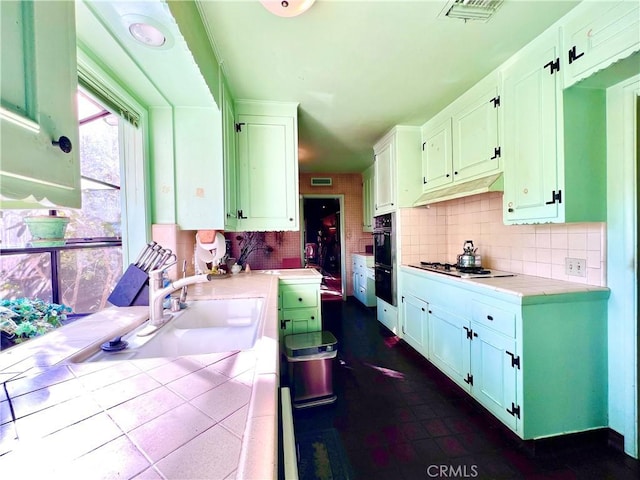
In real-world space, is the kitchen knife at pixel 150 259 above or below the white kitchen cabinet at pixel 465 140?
below

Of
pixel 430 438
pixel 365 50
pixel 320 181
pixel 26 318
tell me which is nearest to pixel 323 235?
pixel 320 181

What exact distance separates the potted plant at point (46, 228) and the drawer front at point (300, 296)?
1.40 metres

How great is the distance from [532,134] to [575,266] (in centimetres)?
89

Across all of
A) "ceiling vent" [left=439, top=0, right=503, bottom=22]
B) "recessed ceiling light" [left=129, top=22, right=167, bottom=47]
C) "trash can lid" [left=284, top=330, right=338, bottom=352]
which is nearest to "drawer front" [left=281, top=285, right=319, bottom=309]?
"trash can lid" [left=284, top=330, right=338, bottom=352]

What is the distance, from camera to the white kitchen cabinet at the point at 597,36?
1.14m

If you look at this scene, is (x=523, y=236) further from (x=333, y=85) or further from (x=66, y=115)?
(x=66, y=115)

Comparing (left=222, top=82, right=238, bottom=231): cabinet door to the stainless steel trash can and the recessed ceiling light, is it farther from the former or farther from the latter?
the stainless steel trash can

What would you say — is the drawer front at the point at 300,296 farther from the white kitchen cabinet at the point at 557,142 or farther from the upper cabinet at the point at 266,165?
the white kitchen cabinet at the point at 557,142

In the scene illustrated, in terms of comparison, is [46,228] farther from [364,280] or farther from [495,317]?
[364,280]

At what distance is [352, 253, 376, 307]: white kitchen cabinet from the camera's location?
419 cm

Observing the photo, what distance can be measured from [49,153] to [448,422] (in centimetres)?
223

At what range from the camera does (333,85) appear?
2.04 meters

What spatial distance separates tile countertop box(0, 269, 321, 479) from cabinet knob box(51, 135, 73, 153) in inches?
21.0

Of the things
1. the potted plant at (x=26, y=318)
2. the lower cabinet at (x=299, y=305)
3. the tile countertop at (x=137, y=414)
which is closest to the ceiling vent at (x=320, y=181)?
the lower cabinet at (x=299, y=305)
